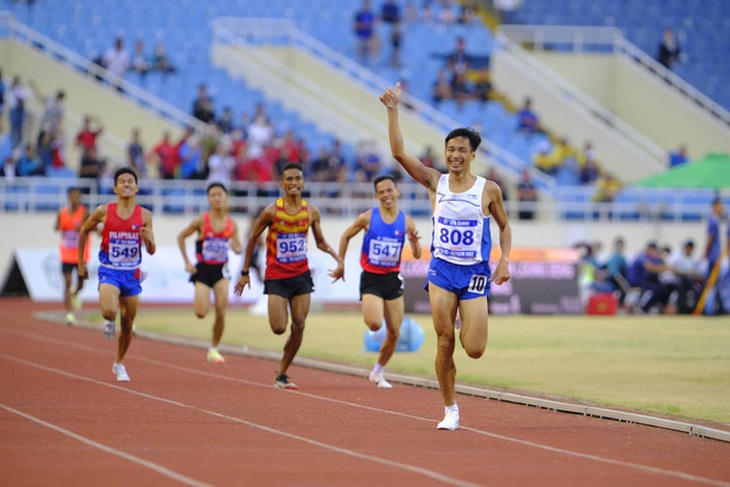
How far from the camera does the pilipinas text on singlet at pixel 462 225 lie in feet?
38.8

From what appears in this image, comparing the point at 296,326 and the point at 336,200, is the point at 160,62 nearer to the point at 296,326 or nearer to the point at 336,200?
the point at 336,200

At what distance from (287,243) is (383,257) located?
1.39m

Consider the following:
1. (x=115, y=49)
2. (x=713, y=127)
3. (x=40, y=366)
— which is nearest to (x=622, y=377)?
(x=40, y=366)

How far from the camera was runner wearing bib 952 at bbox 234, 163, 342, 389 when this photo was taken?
15.6 m

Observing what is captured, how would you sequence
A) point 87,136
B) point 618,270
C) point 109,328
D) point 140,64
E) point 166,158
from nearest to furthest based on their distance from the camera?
1. point 109,328
2. point 618,270
3. point 87,136
4. point 166,158
5. point 140,64

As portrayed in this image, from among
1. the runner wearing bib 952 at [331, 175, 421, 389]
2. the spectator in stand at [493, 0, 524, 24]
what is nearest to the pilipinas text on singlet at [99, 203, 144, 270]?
the runner wearing bib 952 at [331, 175, 421, 389]

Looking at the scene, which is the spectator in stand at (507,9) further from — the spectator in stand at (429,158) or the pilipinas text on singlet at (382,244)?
the pilipinas text on singlet at (382,244)

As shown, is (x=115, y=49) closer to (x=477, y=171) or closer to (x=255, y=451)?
(x=477, y=171)

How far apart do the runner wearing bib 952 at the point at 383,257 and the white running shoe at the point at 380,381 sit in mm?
123

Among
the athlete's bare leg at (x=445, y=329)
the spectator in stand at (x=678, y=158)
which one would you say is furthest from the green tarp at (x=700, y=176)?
the athlete's bare leg at (x=445, y=329)

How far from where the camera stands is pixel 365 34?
139 ft

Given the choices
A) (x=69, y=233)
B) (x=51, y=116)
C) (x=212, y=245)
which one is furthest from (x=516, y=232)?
(x=212, y=245)

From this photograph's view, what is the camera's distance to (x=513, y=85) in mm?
43062

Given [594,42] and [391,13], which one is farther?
[594,42]
